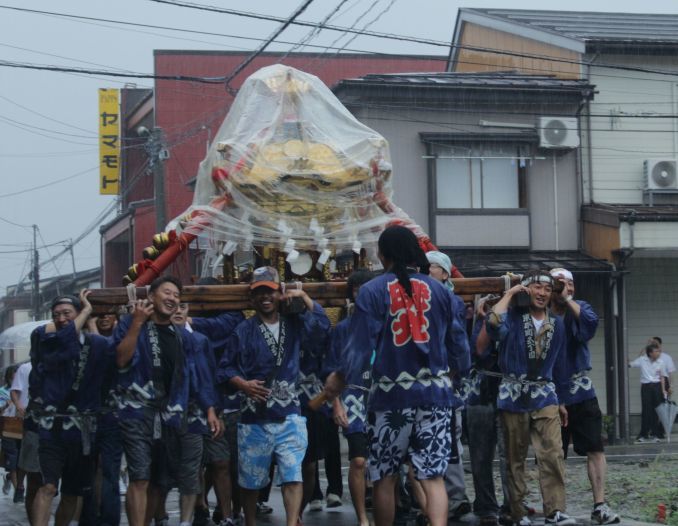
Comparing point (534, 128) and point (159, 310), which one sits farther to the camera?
point (534, 128)

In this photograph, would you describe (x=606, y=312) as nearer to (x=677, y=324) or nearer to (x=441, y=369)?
(x=677, y=324)

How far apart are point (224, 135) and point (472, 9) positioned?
1904 centimetres

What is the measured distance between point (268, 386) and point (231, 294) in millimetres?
895

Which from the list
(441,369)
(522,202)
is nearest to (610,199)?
(522,202)

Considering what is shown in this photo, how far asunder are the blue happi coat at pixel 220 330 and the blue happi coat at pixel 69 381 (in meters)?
1.24

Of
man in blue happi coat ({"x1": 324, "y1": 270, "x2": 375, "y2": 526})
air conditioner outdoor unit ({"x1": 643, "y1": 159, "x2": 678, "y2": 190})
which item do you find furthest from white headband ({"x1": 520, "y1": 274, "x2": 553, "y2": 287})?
air conditioner outdoor unit ({"x1": 643, "y1": 159, "x2": 678, "y2": 190})

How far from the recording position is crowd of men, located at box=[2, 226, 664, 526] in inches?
327

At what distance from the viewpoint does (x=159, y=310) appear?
9.72 metres

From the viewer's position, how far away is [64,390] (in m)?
9.74

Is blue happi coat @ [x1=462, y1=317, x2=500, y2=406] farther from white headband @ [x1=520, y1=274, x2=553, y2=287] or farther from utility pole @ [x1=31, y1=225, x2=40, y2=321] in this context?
utility pole @ [x1=31, y1=225, x2=40, y2=321]

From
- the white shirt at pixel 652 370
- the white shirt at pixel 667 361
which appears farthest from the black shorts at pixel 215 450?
the white shirt at pixel 667 361

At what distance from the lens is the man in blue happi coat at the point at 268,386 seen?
9656 millimetres

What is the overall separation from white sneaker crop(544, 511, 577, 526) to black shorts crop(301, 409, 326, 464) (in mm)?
2162

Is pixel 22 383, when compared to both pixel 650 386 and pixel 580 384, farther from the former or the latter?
pixel 650 386
